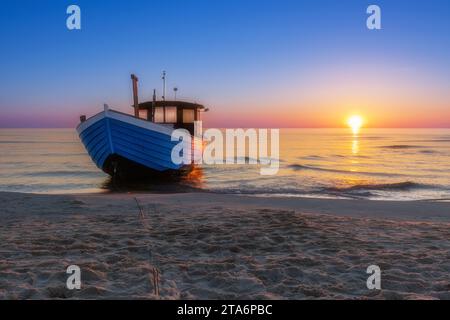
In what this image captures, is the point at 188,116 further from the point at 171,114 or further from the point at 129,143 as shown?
the point at 129,143

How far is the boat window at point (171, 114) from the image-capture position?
21812 mm

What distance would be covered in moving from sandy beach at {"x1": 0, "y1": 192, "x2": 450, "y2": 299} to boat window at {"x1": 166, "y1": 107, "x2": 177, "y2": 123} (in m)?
12.8

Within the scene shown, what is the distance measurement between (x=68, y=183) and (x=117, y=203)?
34.8 feet

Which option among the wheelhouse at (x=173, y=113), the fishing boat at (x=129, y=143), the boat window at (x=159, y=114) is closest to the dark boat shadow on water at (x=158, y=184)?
the fishing boat at (x=129, y=143)

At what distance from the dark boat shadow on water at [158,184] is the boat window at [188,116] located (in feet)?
11.3

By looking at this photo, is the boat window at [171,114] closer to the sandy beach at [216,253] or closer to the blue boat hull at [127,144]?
the blue boat hull at [127,144]

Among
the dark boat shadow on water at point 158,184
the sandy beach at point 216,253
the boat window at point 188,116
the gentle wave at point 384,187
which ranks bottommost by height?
the gentle wave at point 384,187

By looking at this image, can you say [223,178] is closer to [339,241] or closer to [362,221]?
[362,221]

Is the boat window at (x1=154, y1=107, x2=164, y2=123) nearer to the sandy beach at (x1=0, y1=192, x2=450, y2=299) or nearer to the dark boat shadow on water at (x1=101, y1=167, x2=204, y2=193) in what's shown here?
the dark boat shadow on water at (x1=101, y1=167, x2=204, y2=193)

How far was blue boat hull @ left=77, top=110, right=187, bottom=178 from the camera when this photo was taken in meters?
15.4

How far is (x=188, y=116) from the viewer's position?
72.7ft

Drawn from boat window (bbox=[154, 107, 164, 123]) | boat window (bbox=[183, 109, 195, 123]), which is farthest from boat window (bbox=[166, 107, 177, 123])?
boat window (bbox=[183, 109, 195, 123])

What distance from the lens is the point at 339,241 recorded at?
6.25 m

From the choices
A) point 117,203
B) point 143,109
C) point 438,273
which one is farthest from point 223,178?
point 438,273
